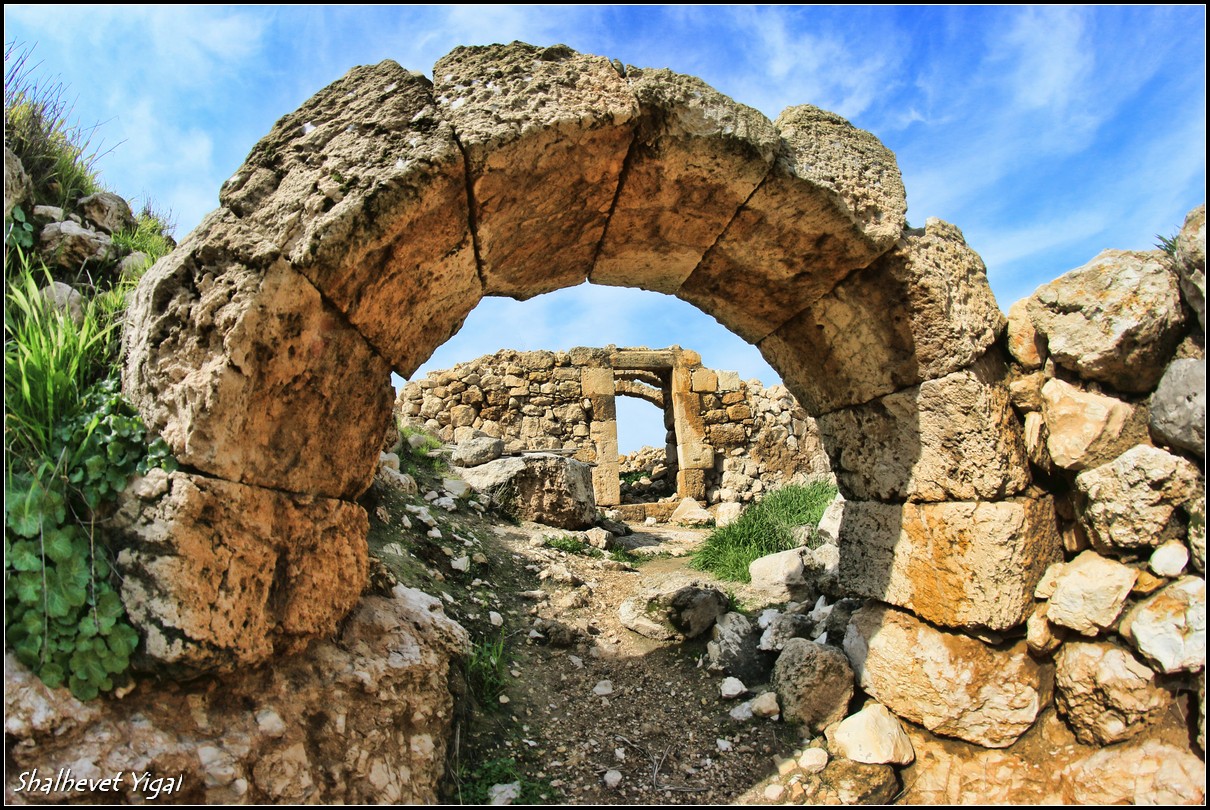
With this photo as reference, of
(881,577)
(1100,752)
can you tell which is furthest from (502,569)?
(1100,752)

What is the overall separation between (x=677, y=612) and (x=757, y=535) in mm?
2214

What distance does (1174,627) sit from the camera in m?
2.64

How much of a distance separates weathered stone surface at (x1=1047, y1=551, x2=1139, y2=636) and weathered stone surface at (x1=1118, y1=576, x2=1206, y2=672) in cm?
9

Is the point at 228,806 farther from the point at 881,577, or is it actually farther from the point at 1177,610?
the point at 1177,610

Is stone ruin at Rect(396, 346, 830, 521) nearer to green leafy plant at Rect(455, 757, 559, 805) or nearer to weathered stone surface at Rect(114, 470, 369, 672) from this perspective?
green leafy plant at Rect(455, 757, 559, 805)

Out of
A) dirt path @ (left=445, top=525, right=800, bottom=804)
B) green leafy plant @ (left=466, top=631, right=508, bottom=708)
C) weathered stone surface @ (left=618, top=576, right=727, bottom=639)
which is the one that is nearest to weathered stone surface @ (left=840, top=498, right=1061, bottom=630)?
dirt path @ (left=445, top=525, right=800, bottom=804)

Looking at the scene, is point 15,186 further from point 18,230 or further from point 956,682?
point 956,682

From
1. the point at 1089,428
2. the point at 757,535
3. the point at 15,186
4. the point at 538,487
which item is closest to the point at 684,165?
the point at 1089,428

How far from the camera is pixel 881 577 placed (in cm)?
349

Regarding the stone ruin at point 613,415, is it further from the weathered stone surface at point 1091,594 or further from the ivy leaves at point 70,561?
the ivy leaves at point 70,561

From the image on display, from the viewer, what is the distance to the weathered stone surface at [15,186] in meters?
2.86

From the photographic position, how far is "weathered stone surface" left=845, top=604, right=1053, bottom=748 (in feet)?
9.99

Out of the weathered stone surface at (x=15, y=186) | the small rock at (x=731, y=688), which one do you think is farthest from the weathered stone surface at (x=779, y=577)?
the weathered stone surface at (x=15, y=186)

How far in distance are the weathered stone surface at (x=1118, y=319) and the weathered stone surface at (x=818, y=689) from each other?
1734 millimetres
